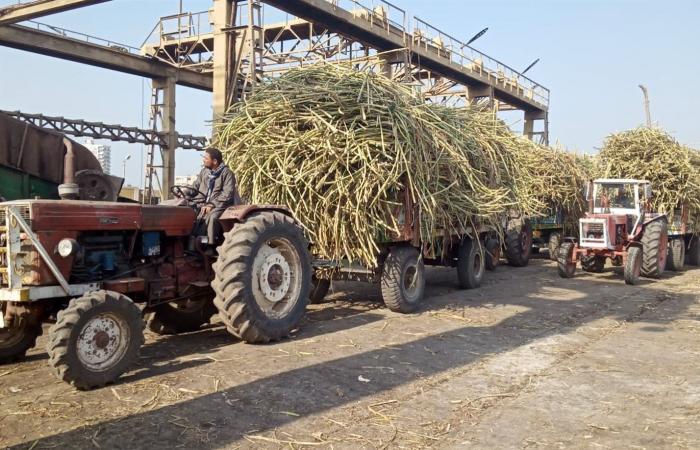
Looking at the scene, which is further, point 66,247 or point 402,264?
point 402,264

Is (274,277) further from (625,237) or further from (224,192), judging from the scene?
(625,237)

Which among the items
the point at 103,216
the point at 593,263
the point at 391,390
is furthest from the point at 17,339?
the point at 593,263

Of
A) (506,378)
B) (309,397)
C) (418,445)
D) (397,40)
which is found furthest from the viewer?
(397,40)

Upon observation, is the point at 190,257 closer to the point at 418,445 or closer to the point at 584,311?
the point at 418,445

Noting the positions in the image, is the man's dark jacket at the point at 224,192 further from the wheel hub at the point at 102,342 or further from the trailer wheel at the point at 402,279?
the trailer wheel at the point at 402,279

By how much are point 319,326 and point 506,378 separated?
2.53m

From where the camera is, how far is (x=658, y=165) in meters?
13.8

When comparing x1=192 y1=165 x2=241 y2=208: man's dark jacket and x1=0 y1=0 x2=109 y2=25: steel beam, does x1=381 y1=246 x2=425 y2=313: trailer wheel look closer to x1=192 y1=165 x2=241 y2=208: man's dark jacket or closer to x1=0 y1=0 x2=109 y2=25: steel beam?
x1=192 y1=165 x2=241 y2=208: man's dark jacket

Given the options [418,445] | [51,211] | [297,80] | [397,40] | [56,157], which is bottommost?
[418,445]

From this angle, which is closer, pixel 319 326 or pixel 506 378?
pixel 506 378

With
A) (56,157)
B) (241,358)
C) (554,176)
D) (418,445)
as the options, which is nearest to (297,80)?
(56,157)

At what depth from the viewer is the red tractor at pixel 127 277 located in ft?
13.9

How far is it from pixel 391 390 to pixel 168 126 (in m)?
22.3

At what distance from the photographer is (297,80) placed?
8.10 metres
